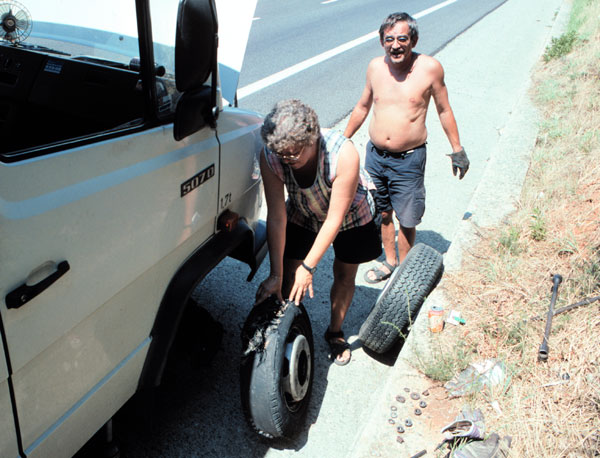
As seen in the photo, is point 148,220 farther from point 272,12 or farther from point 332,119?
point 272,12

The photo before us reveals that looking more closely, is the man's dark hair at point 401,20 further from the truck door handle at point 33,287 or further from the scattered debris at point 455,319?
the truck door handle at point 33,287

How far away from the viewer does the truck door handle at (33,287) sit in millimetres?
1599

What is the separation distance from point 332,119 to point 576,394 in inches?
229

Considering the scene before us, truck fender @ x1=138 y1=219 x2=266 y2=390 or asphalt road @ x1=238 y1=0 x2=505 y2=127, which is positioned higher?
truck fender @ x1=138 y1=219 x2=266 y2=390

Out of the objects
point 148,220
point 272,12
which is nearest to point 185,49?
point 148,220

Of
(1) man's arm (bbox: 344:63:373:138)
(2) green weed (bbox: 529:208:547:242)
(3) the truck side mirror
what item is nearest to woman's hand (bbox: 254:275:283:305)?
(3) the truck side mirror

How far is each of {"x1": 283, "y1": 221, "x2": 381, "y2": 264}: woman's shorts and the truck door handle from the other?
1.65 meters

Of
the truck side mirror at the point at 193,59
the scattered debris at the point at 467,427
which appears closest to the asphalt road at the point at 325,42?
the truck side mirror at the point at 193,59

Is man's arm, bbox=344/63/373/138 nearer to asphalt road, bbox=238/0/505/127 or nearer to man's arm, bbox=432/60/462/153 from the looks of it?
man's arm, bbox=432/60/462/153

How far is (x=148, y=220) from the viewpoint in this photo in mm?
2164

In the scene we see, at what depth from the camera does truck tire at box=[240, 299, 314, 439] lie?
8.68ft

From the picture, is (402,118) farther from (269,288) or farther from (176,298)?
(176,298)

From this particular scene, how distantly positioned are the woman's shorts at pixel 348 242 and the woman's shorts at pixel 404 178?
897 millimetres

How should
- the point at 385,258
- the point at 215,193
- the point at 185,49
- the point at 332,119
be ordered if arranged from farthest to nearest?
1. the point at 332,119
2. the point at 385,258
3. the point at 215,193
4. the point at 185,49
